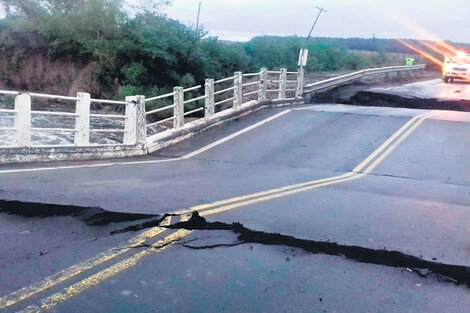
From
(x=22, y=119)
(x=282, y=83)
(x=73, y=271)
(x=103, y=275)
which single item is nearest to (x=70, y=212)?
(x=73, y=271)

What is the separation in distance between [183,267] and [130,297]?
30.2 inches

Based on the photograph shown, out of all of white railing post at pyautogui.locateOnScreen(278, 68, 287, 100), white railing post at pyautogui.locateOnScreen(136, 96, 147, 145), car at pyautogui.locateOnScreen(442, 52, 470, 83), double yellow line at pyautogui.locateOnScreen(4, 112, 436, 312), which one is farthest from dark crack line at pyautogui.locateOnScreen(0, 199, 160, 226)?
car at pyautogui.locateOnScreen(442, 52, 470, 83)

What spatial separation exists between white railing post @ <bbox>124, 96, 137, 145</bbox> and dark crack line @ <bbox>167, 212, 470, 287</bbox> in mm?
6595

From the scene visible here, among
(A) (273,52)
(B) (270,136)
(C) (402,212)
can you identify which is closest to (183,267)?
(C) (402,212)

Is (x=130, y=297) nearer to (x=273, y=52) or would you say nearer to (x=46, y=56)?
(x=46, y=56)

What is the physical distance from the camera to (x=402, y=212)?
744 centimetres

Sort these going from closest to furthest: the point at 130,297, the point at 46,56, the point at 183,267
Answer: the point at 130,297 < the point at 183,267 < the point at 46,56

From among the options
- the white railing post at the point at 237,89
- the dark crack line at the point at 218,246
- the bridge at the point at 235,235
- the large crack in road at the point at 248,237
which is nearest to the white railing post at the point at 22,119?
the bridge at the point at 235,235

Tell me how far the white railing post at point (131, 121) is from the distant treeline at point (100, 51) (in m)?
20.3

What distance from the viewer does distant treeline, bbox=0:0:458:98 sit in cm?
3422

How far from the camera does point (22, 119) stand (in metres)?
10.2

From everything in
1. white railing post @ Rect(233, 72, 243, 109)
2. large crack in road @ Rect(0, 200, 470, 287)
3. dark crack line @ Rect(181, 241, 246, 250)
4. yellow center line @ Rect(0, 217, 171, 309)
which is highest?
white railing post @ Rect(233, 72, 243, 109)

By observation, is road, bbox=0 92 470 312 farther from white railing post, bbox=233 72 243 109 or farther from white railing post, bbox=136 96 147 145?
white railing post, bbox=233 72 243 109

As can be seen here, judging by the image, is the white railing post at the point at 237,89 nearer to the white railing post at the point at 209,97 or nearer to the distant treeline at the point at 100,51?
the white railing post at the point at 209,97
